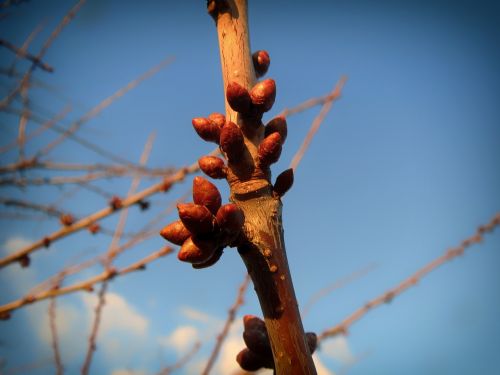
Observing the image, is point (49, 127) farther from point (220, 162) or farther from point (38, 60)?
point (220, 162)

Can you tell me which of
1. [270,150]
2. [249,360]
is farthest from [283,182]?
[249,360]

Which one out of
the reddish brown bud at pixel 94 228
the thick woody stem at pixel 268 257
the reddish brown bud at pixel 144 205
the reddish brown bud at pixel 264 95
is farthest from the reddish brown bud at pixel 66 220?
the reddish brown bud at pixel 264 95

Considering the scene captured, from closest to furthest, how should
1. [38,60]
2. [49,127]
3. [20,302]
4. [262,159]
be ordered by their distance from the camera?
[262,159] → [20,302] → [38,60] → [49,127]

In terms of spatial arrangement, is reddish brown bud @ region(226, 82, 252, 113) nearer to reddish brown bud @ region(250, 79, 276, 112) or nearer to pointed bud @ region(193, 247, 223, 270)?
reddish brown bud @ region(250, 79, 276, 112)

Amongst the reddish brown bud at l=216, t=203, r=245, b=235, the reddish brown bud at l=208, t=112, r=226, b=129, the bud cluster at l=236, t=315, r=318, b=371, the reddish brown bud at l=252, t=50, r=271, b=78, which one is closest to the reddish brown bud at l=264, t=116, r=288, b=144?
the reddish brown bud at l=208, t=112, r=226, b=129

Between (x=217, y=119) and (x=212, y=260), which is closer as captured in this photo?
(x=212, y=260)

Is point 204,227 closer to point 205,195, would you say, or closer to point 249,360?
point 205,195

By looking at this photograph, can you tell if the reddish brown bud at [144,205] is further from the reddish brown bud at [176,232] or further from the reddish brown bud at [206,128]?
the reddish brown bud at [176,232]

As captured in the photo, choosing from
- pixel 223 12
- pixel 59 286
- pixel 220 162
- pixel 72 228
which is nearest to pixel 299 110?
pixel 223 12
